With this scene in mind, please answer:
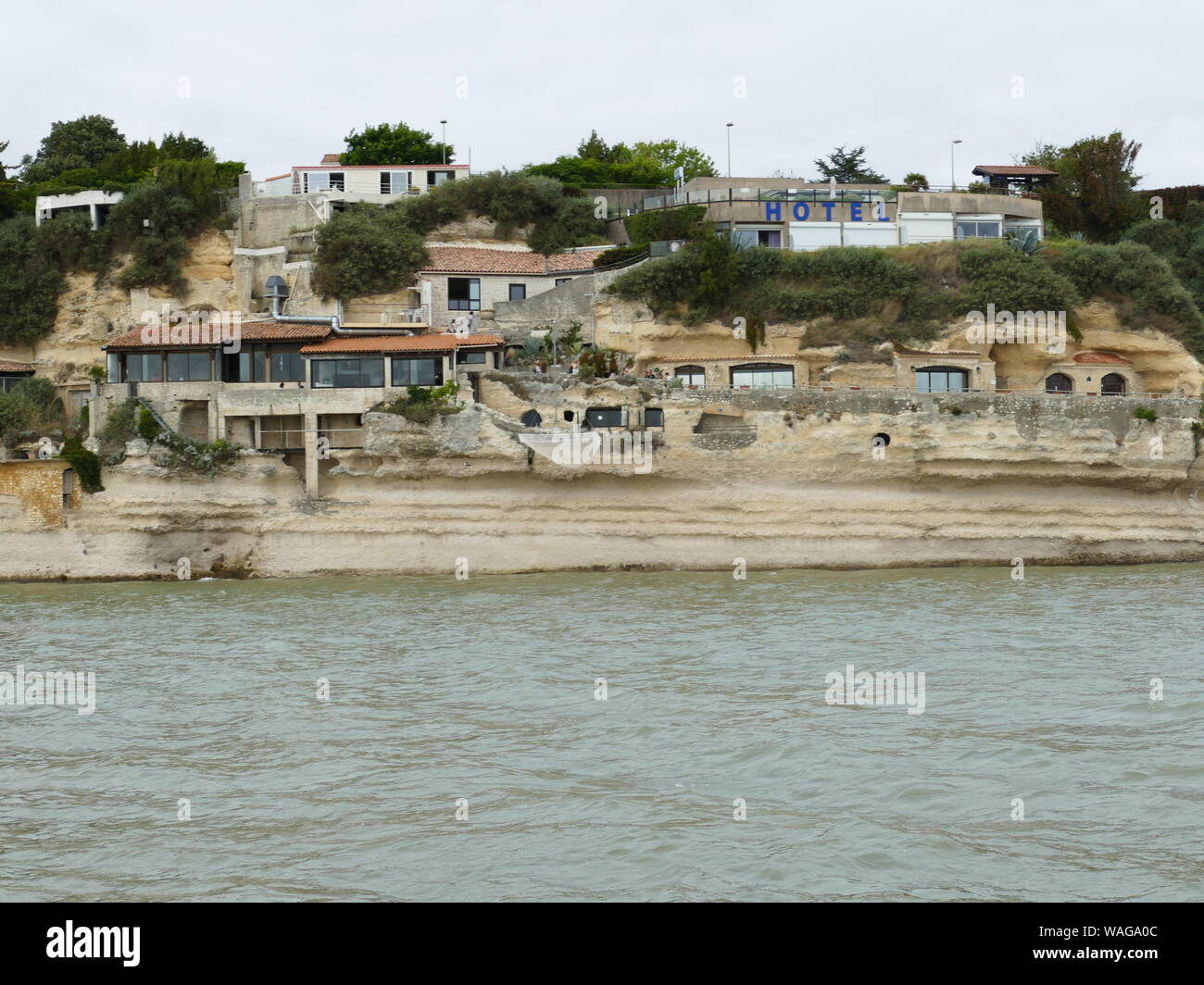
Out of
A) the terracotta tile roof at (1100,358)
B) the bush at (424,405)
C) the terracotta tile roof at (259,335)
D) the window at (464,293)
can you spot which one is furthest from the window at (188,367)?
the terracotta tile roof at (1100,358)

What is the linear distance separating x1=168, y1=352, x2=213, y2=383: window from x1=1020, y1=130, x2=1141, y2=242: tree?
33.3 m

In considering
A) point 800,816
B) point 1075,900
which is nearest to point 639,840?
point 800,816

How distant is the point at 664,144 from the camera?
71.9 metres

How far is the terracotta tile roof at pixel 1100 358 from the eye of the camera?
145 ft

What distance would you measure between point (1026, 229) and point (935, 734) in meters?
34.4

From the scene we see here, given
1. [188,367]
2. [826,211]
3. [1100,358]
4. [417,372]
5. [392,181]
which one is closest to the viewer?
[417,372]

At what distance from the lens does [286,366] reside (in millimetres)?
41250

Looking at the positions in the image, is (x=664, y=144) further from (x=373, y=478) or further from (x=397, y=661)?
(x=397, y=661)

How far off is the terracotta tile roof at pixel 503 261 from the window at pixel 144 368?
399 inches

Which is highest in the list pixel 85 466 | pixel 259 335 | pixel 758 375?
pixel 259 335

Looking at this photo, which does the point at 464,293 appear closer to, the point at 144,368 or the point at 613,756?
the point at 144,368

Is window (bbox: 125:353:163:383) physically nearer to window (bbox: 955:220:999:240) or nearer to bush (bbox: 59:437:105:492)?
bush (bbox: 59:437:105:492)

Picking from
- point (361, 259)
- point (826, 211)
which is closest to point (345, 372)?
point (361, 259)

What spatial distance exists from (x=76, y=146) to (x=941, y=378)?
4215cm
